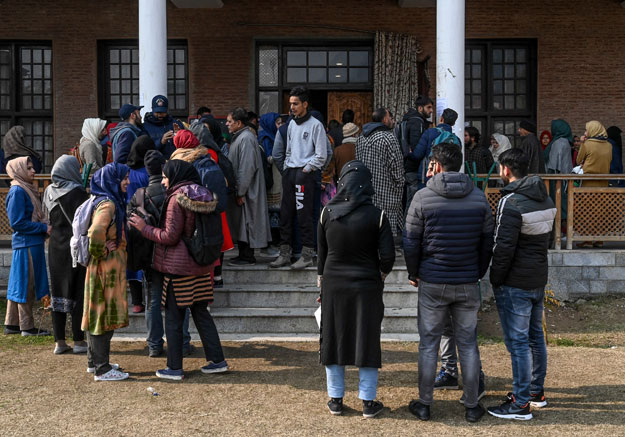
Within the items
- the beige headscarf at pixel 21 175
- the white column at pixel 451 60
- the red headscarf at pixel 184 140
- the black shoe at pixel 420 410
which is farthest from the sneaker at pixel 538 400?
the beige headscarf at pixel 21 175

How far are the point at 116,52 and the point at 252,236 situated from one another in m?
7.18

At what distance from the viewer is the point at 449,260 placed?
5598 millimetres

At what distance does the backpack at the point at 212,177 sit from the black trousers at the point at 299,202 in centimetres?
134

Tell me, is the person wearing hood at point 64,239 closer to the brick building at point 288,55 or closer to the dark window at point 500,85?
the brick building at point 288,55

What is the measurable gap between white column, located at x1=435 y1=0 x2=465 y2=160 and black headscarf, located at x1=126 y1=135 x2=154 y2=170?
429 cm

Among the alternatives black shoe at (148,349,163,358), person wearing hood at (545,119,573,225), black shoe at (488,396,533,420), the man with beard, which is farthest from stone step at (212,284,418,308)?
person wearing hood at (545,119,573,225)

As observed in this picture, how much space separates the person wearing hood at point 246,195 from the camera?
9.02 m

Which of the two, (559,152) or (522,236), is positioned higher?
(559,152)

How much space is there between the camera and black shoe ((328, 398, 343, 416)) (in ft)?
19.0

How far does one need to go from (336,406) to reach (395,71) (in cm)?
958

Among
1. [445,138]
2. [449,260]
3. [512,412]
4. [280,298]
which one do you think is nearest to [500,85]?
[445,138]

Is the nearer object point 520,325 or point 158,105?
point 520,325

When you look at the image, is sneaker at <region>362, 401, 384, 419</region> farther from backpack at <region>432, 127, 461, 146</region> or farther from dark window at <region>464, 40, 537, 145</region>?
dark window at <region>464, 40, 537, 145</region>

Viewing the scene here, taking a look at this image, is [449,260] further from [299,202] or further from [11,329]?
[11,329]
